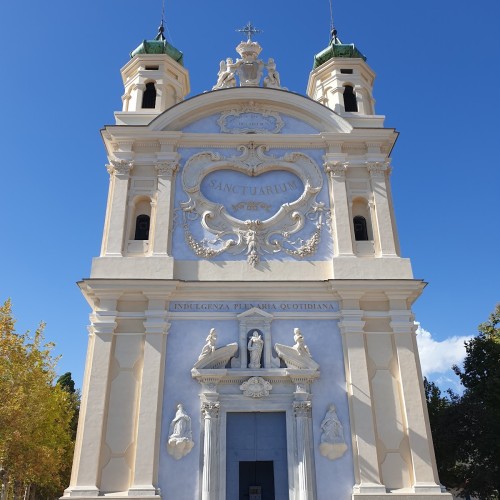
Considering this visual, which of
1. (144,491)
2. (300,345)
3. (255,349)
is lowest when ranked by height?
(144,491)

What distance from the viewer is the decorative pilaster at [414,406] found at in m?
14.2

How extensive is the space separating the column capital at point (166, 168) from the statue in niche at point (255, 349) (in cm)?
652

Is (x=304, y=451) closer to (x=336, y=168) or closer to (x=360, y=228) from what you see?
(x=360, y=228)

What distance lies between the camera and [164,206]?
17.8 m

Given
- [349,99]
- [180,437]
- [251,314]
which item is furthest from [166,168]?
[180,437]

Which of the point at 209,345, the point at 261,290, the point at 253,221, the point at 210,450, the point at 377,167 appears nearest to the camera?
the point at 210,450

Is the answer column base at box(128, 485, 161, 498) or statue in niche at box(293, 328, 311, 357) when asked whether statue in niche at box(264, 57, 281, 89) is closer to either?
statue in niche at box(293, 328, 311, 357)

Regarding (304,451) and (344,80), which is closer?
(304,451)

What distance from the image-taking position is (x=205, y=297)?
53.7ft

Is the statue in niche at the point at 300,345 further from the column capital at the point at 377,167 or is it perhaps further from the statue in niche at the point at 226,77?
the statue in niche at the point at 226,77

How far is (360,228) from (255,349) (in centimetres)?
605

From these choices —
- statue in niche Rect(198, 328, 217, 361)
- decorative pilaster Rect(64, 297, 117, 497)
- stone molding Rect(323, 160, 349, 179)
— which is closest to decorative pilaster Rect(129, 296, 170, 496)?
decorative pilaster Rect(64, 297, 117, 497)

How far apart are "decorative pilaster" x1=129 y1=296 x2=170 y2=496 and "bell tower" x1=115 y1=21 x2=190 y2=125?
847 cm

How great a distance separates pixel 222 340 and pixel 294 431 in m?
3.34
